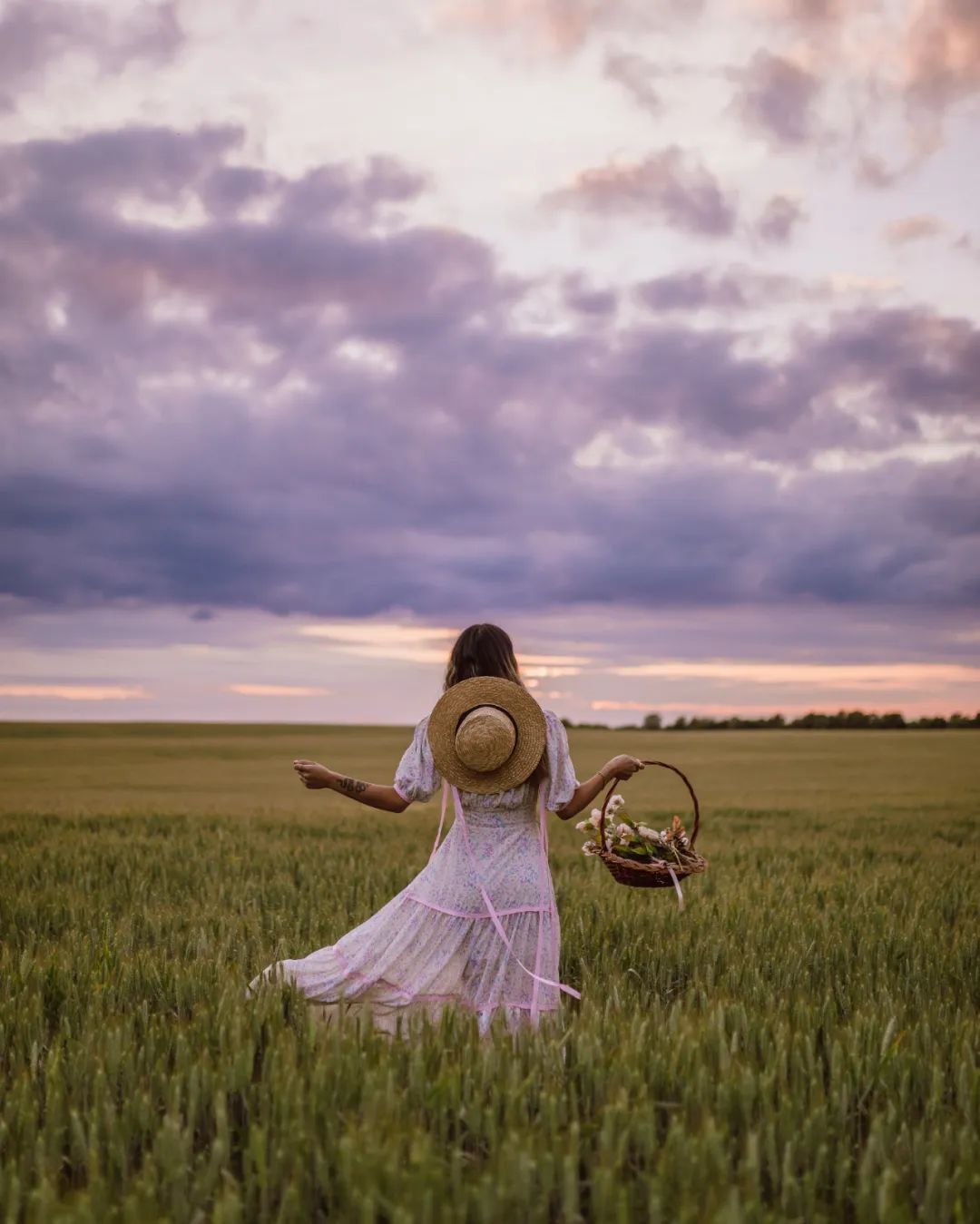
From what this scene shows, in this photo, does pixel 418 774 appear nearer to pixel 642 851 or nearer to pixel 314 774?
pixel 314 774

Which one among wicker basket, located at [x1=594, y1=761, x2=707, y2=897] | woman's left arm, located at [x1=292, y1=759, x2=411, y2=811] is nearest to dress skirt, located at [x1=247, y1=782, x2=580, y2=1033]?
woman's left arm, located at [x1=292, y1=759, x2=411, y2=811]

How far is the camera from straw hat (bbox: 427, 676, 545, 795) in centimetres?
570

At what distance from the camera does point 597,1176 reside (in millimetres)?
3143

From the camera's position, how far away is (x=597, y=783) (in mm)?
5848

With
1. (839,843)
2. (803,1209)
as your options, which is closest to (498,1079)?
(803,1209)

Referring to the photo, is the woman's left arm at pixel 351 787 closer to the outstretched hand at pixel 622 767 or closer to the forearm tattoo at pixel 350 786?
the forearm tattoo at pixel 350 786

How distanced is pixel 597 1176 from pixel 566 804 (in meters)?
2.79

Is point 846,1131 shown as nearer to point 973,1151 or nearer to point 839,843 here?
point 973,1151

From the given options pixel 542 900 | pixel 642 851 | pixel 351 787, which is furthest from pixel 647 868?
pixel 351 787

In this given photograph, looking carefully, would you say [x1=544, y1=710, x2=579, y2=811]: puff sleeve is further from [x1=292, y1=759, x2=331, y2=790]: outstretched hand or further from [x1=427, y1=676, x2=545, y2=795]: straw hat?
[x1=292, y1=759, x2=331, y2=790]: outstretched hand

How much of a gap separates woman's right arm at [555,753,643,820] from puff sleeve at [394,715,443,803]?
0.74 metres

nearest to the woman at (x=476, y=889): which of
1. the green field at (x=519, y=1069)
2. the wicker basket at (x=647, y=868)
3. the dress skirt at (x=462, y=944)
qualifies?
the dress skirt at (x=462, y=944)

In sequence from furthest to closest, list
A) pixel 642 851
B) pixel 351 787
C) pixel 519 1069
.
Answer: pixel 642 851 → pixel 351 787 → pixel 519 1069

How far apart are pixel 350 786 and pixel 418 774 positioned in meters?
0.38
